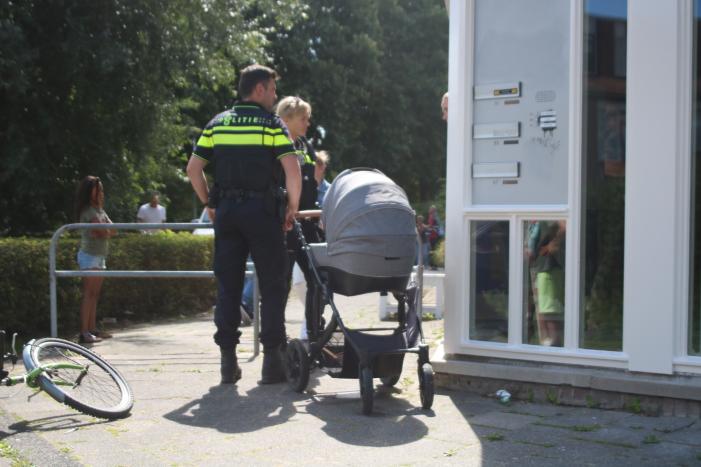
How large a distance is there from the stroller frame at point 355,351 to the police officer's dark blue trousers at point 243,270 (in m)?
0.19

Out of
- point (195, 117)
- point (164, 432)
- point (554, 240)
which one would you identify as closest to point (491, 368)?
point (554, 240)

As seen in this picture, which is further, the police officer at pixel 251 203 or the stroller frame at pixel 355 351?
the police officer at pixel 251 203

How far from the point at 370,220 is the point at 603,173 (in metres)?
1.48

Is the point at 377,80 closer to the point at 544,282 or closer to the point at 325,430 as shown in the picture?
the point at 544,282

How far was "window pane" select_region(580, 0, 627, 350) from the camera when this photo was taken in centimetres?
591

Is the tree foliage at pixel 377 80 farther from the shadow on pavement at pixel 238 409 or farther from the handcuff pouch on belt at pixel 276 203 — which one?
the shadow on pavement at pixel 238 409

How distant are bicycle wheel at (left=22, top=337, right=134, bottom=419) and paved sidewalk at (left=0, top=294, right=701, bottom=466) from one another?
0.10 metres

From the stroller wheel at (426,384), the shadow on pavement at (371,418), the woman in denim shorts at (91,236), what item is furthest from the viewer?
the woman in denim shorts at (91,236)

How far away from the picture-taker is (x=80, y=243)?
9930mm

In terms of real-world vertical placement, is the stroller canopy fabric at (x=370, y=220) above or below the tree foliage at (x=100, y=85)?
below

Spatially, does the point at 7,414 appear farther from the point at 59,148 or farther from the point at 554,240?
the point at 59,148

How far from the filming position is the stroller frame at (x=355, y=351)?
5711mm

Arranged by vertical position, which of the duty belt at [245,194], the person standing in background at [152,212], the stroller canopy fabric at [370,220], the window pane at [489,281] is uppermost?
the person standing in background at [152,212]

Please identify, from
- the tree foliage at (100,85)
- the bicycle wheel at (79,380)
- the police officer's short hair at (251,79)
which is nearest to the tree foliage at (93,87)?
the tree foliage at (100,85)
